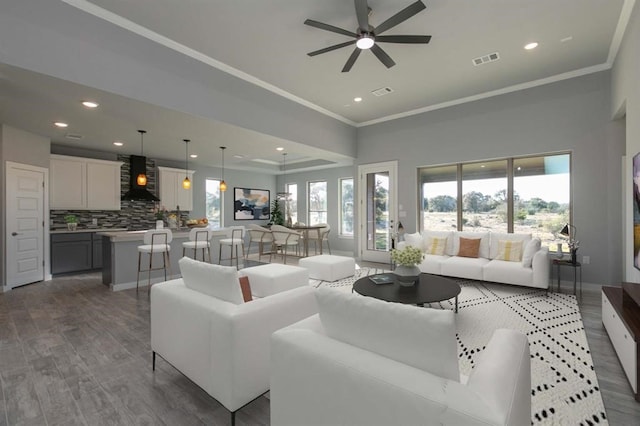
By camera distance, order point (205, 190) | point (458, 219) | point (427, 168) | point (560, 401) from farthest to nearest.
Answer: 1. point (205, 190)
2. point (427, 168)
3. point (458, 219)
4. point (560, 401)

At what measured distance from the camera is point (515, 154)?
5.37 meters

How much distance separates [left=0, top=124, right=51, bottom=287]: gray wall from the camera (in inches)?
195

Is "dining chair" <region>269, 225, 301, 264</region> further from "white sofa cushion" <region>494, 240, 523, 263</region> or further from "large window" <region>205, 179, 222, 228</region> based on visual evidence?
"white sofa cushion" <region>494, 240, 523, 263</region>

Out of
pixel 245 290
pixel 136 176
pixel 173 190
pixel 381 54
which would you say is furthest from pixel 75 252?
pixel 381 54

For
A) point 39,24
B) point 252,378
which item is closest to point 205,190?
point 39,24

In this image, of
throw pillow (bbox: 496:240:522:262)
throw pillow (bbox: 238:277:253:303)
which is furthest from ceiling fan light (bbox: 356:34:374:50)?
throw pillow (bbox: 496:240:522:262)

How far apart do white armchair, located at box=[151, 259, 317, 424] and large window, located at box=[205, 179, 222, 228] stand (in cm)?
717

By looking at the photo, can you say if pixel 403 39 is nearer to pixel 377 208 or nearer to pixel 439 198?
pixel 439 198

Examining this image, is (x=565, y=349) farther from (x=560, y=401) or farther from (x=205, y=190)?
(x=205, y=190)

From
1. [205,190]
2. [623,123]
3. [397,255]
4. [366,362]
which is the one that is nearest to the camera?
[366,362]

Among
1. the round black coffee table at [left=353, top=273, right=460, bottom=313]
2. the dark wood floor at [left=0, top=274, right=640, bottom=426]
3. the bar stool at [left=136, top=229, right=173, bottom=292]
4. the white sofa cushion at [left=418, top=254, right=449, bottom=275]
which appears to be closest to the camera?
the dark wood floor at [left=0, top=274, right=640, bottom=426]

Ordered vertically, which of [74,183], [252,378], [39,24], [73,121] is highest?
[39,24]

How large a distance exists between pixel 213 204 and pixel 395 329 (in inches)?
348

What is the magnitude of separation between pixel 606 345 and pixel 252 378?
10.9ft
